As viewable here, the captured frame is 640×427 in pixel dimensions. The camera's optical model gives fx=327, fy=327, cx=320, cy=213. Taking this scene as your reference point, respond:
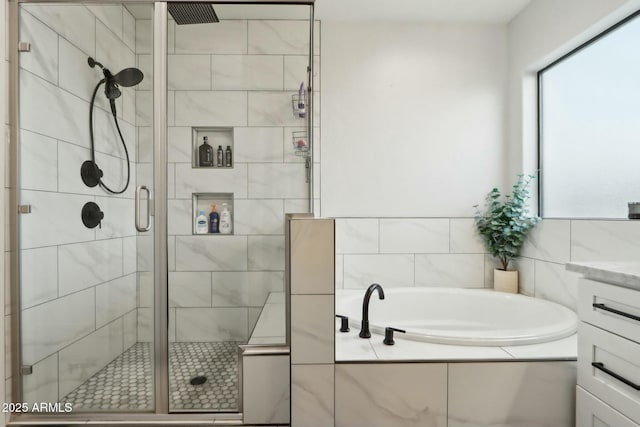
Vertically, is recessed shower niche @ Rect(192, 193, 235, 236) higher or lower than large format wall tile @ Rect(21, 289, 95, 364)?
higher

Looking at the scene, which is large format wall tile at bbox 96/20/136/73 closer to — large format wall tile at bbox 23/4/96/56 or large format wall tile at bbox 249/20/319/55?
large format wall tile at bbox 23/4/96/56

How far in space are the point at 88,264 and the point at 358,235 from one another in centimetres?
169

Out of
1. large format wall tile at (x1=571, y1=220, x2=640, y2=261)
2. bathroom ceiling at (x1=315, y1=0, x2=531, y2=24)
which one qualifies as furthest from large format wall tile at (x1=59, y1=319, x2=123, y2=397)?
large format wall tile at (x1=571, y1=220, x2=640, y2=261)

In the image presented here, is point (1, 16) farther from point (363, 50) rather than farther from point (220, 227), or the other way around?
point (363, 50)

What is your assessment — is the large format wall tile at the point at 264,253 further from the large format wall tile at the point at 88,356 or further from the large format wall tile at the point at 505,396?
the large format wall tile at the point at 505,396

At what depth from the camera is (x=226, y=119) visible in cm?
164

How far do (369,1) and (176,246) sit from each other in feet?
6.68

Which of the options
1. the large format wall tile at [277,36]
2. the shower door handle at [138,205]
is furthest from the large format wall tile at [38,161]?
the large format wall tile at [277,36]

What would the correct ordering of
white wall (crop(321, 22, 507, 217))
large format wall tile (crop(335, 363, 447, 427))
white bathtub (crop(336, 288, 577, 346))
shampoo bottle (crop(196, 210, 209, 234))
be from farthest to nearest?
white wall (crop(321, 22, 507, 217)) < white bathtub (crop(336, 288, 577, 346)) < shampoo bottle (crop(196, 210, 209, 234)) < large format wall tile (crop(335, 363, 447, 427))

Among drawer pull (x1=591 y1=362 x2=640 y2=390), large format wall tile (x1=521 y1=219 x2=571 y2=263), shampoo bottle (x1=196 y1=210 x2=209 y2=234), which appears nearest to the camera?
drawer pull (x1=591 y1=362 x2=640 y2=390)

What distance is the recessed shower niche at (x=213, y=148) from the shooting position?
1.61 metres

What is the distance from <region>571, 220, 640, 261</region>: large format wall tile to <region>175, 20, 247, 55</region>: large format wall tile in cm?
211

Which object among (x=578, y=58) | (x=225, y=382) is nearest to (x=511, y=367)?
(x=225, y=382)

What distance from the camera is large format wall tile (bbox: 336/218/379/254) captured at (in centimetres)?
250
